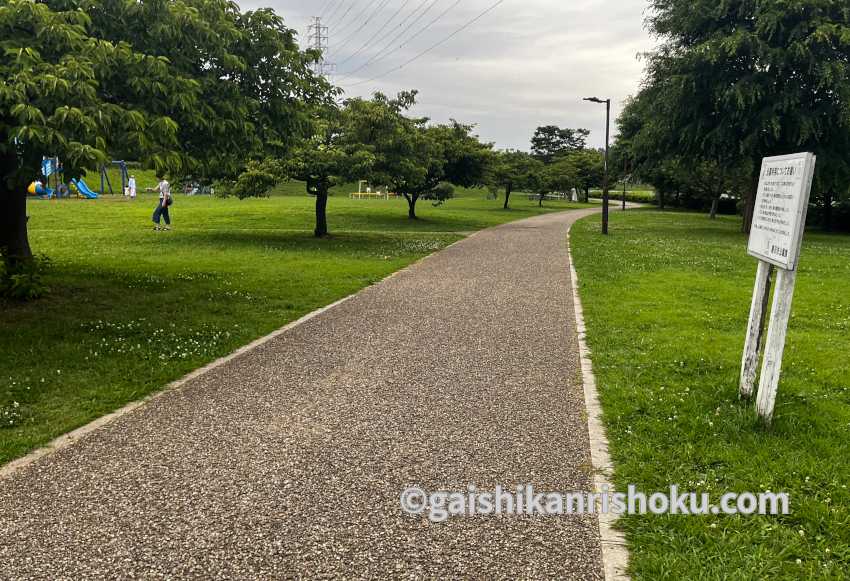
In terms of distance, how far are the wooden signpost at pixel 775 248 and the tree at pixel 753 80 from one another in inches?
751

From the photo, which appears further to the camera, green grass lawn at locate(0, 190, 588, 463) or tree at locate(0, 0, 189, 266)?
green grass lawn at locate(0, 190, 588, 463)

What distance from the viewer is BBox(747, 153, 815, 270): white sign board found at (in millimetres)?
4152

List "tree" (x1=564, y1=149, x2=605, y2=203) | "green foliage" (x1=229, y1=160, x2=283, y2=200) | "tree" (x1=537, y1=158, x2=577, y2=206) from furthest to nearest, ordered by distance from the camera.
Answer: "tree" (x1=564, y1=149, x2=605, y2=203) → "tree" (x1=537, y1=158, x2=577, y2=206) → "green foliage" (x1=229, y1=160, x2=283, y2=200)

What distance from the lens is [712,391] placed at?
545cm

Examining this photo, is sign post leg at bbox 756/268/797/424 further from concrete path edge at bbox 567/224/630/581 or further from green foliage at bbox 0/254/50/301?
green foliage at bbox 0/254/50/301

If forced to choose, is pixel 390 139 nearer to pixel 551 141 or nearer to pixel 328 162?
pixel 328 162

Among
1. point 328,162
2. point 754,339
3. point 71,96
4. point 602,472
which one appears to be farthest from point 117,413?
point 328,162

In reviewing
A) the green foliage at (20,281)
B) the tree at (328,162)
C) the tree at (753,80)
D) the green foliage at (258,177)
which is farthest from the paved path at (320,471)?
the tree at (753,80)

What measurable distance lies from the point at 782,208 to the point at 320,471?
149 inches

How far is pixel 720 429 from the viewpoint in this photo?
4566 millimetres

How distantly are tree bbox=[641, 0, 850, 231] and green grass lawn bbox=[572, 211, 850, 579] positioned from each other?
47.0 feet

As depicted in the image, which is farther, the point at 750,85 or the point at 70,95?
the point at 750,85

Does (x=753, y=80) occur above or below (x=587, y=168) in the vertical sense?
above

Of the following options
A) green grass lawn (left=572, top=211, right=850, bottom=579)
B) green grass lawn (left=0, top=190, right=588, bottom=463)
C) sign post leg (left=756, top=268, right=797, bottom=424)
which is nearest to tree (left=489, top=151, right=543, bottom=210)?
green grass lawn (left=0, top=190, right=588, bottom=463)
